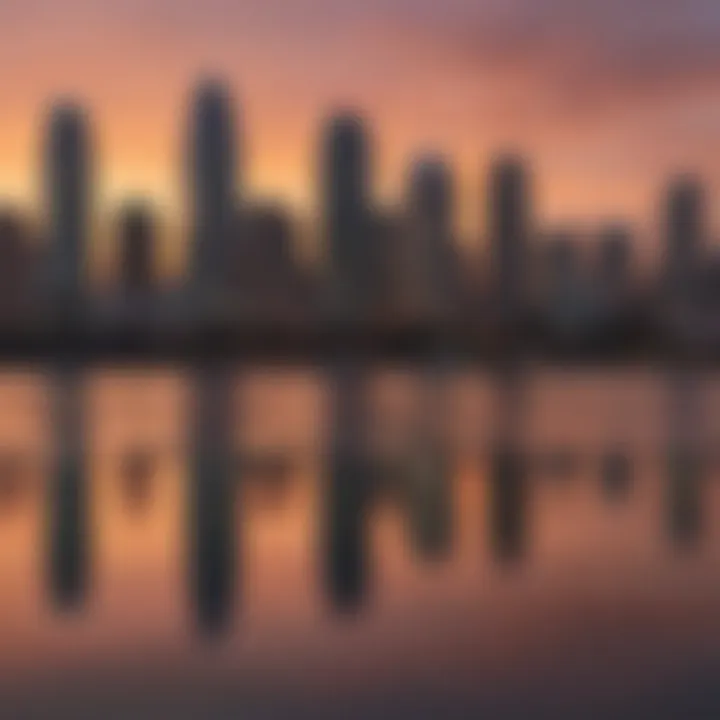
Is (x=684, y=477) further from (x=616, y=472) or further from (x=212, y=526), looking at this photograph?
(x=212, y=526)

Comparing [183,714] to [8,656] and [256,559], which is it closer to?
[8,656]

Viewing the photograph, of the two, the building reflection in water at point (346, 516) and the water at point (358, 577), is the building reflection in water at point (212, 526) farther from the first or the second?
the building reflection in water at point (346, 516)

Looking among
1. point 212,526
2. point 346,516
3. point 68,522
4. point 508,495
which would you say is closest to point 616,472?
point 508,495

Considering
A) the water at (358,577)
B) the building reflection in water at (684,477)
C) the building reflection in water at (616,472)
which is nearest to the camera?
the water at (358,577)

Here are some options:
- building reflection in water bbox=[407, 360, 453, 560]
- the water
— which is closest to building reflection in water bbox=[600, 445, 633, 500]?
the water

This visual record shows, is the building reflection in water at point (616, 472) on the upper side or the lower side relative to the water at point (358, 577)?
lower

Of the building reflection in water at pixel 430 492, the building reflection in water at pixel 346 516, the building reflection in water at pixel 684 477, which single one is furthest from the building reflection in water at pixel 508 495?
the building reflection in water at pixel 684 477

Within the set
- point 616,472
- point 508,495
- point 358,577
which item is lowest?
point 616,472
